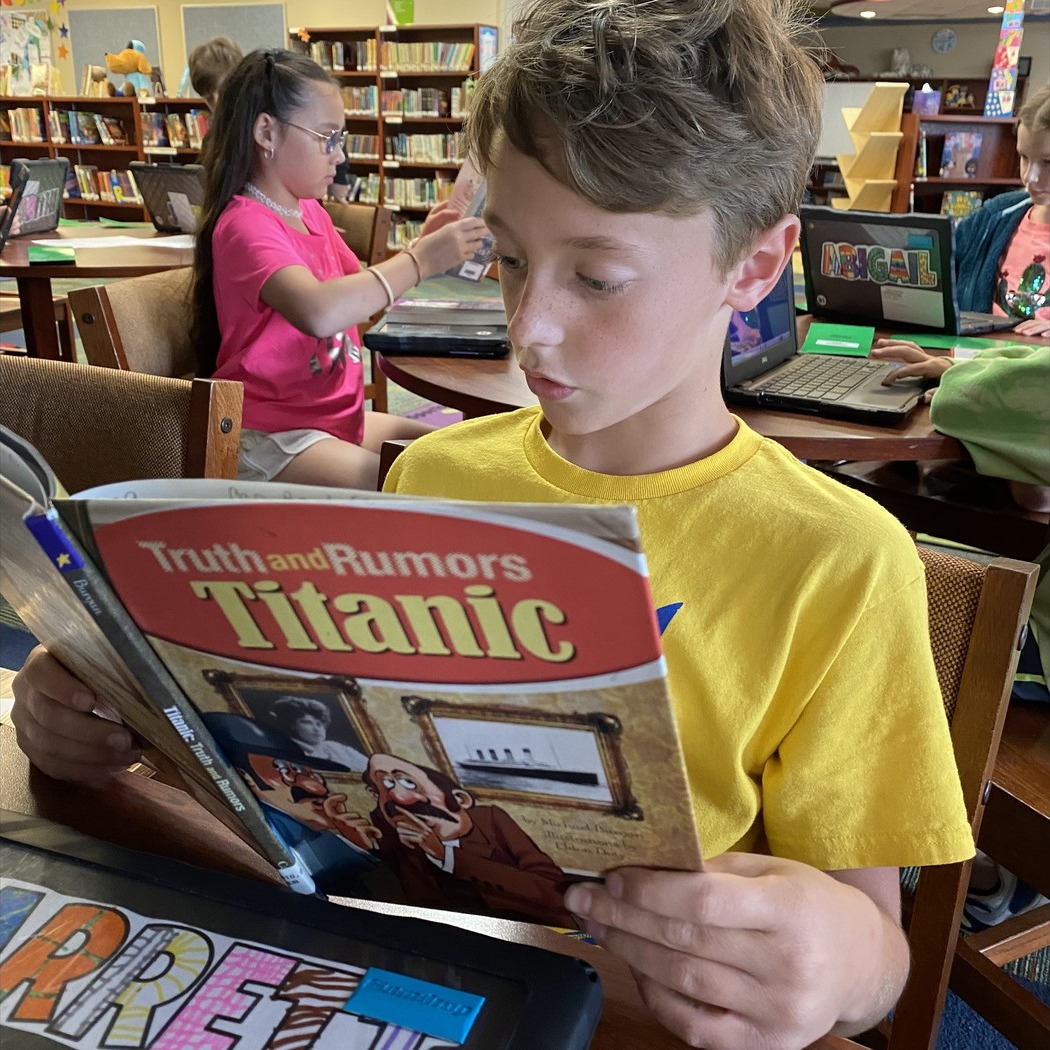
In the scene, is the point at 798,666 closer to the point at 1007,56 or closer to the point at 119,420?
the point at 119,420

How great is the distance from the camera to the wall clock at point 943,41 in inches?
380

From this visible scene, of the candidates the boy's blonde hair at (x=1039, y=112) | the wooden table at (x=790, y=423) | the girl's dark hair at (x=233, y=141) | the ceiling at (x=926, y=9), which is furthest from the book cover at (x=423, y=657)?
the ceiling at (x=926, y=9)

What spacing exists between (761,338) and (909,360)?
28 centimetres

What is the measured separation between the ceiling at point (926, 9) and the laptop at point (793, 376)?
295 inches

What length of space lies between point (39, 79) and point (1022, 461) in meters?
9.41

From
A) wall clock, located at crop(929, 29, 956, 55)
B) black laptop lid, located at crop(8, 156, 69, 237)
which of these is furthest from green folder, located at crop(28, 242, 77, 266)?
wall clock, located at crop(929, 29, 956, 55)

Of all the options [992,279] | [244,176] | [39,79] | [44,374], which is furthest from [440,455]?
[39,79]

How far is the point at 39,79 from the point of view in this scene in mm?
8383

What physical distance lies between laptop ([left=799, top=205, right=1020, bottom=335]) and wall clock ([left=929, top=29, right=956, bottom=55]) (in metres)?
9.35

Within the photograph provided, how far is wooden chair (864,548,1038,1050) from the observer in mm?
671

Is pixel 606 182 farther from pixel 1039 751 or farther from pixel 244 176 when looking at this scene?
pixel 244 176

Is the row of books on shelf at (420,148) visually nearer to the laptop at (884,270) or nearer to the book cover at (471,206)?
the book cover at (471,206)

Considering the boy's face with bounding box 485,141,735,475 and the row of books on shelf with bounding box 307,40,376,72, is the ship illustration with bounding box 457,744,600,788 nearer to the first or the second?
the boy's face with bounding box 485,141,735,475

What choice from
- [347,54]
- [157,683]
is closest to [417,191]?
[347,54]
